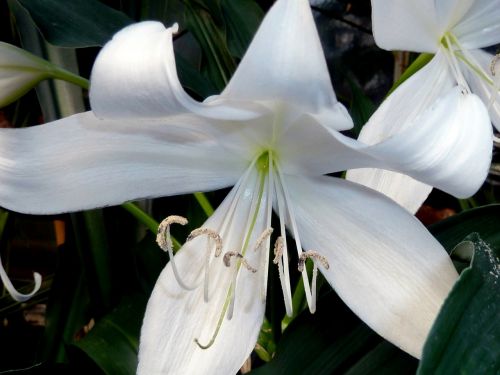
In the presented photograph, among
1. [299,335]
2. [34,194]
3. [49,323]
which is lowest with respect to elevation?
[49,323]

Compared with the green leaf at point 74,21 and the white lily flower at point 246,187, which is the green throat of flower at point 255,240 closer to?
the white lily flower at point 246,187

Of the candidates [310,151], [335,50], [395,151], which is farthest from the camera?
[335,50]

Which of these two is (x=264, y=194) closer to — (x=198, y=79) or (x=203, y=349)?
(x=203, y=349)

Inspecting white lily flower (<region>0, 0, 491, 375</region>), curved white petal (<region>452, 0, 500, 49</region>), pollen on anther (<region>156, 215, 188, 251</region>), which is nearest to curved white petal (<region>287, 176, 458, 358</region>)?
white lily flower (<region>0, 0, 491, 375</region>)

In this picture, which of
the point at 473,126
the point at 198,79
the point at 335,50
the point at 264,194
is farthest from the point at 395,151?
the point at 335,50

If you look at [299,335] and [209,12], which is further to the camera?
[209,12]

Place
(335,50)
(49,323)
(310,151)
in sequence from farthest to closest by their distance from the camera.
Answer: (335,50) < (49,323) < (310,151)
